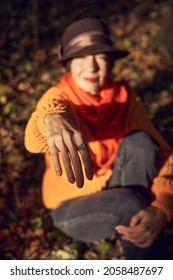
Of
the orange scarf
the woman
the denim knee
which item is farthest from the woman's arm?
the denim knee

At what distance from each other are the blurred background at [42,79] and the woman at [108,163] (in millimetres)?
307

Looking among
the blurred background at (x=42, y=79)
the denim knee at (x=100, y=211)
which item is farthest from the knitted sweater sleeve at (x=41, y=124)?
the blurred background at (x=42, y=79)

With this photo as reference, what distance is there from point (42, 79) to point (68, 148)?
9.63ft

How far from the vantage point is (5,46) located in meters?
4.77

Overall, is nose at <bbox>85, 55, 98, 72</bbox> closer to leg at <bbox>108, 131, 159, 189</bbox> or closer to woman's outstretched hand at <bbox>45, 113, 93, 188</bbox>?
leg at <bbox>108, 131, 159, 189</bbox>

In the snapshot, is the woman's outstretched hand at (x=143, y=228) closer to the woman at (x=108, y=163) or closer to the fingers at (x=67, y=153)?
the woman at (x=108, y=163)

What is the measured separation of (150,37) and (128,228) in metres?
3.37

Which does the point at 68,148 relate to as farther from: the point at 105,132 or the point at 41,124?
the point at 105,132

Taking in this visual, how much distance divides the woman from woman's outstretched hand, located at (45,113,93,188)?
0.59 m

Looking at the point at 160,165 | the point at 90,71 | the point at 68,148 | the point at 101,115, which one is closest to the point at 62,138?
the point at 68,148

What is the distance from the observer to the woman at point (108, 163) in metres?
2.24

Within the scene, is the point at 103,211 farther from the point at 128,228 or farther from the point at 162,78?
the point at 162,78

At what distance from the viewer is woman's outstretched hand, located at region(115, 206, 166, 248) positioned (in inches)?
87.7
